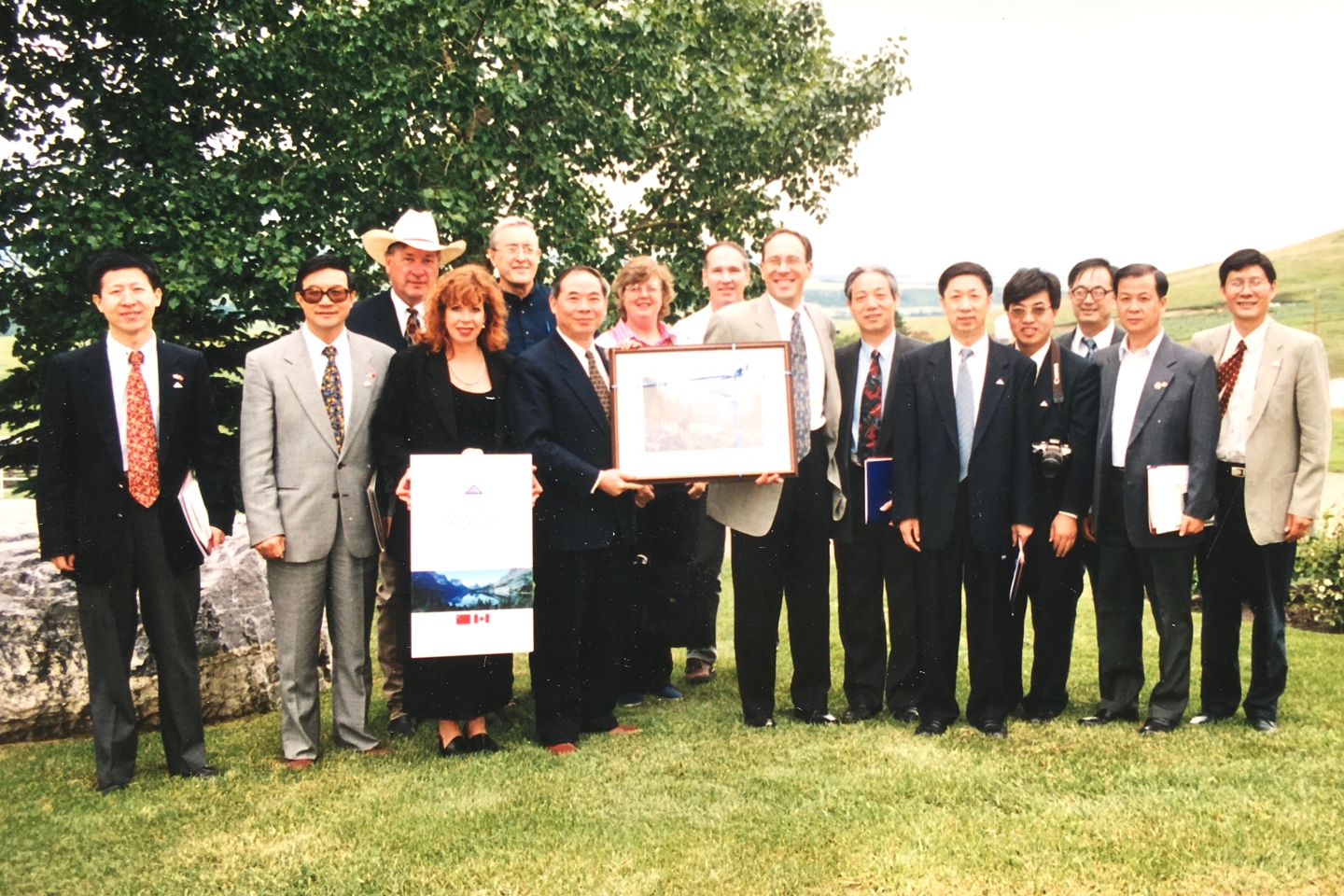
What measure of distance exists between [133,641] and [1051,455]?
4338mm

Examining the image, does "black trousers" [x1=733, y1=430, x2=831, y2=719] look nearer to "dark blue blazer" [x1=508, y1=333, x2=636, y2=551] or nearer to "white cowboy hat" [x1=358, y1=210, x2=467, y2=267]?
"dark blue blazer" [x1=508, y1=333, x2=636, y2=551]

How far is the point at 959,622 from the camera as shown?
5.53 metres

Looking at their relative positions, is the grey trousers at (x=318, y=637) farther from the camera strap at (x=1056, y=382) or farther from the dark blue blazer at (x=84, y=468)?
the camera strap at (x=1056, y=382)

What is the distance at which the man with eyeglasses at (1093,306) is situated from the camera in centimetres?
621

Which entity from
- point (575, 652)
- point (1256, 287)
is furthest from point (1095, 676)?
point (575, 652)

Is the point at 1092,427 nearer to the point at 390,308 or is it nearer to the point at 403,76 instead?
the point at 390,308

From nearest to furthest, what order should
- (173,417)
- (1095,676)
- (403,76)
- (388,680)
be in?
1. (173,417)
2. (388,680)
3. (1095,676)
4. (403,76)

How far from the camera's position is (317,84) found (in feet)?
39.1

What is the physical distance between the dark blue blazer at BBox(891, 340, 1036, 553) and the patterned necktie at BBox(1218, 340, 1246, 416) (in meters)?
0.94

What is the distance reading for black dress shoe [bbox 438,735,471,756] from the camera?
5379 mm

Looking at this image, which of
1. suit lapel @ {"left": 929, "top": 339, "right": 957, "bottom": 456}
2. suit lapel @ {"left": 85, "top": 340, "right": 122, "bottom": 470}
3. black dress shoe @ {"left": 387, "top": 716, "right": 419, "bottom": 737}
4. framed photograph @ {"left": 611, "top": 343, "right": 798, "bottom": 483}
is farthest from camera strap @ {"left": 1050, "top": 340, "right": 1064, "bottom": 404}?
suit lapel @ {"left": 85, "top": 340, "right": 122, "bottom": 470}

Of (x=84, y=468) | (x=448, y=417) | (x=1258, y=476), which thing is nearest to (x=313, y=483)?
(x=448, y=417)

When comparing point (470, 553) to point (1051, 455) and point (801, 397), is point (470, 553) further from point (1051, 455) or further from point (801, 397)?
point (1051, 455)

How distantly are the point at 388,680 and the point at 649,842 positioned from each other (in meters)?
2.49
